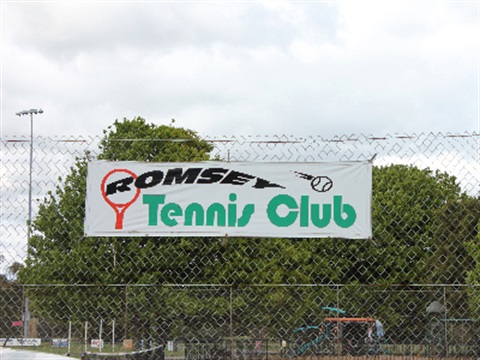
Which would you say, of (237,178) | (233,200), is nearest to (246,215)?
(233,200)

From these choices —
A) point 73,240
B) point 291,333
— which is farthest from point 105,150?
point 291,333

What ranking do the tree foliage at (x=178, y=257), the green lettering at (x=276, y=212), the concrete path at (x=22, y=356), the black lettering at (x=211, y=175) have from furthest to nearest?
1. the tree foliage at (x=178, y=257)
2. the black lettering at (x=211, y=175)
3. the green lettering at (x=276, y=212)
4. the concrete path at (x=22, y=356)

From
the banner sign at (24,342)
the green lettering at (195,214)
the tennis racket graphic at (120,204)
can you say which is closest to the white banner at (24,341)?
the banner sign at (24,342)

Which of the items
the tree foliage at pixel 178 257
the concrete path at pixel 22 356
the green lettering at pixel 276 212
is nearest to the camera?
the concrete path at pixel 22 356

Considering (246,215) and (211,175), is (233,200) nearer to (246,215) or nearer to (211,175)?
(246,215)

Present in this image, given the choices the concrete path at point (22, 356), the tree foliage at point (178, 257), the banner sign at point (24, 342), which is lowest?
the banner sign at point (24, 342)

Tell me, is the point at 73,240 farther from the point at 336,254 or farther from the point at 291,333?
the point at 336,254

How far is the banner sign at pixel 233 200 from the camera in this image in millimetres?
5863

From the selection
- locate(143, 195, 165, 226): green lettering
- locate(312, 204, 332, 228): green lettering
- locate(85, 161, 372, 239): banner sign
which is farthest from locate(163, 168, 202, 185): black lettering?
locate(312, 204, 332, 228): green lettering

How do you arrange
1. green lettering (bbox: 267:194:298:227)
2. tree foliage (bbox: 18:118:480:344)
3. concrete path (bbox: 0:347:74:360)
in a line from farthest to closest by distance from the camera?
1. tree foliage (bbox: 18:118:480:344)
2. green lettering (bbox: 267:194:298:227)
3. concrete path (bbox: 0:347:74:360)

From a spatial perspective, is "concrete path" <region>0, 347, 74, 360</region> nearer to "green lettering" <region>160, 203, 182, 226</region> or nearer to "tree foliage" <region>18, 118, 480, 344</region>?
"tree foliage" <region>18, 118, 480, 344</region>

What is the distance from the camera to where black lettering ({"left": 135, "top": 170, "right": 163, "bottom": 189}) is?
5.99 meters

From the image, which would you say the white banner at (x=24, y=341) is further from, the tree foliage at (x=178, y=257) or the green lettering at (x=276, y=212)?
the green lettering at (x=276, y=212)

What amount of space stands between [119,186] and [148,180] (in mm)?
261
